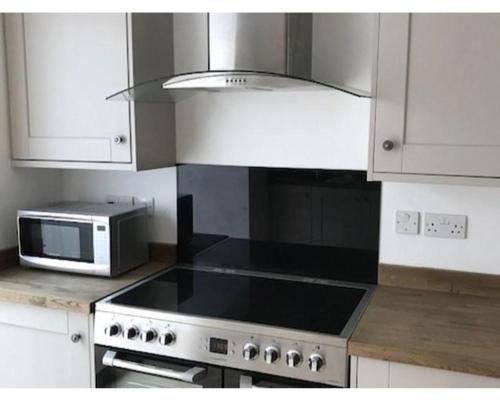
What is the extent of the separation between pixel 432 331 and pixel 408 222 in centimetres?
50

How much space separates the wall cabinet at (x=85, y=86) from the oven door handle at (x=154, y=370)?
0.69m

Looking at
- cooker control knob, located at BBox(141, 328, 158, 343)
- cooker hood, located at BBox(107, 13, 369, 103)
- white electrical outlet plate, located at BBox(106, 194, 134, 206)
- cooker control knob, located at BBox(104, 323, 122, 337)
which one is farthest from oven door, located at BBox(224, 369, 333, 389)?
white electrical outlet plate, located at BBox(106, 194, 134, 206)

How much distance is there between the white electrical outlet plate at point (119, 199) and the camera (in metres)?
2.55

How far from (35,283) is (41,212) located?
0.30 metres

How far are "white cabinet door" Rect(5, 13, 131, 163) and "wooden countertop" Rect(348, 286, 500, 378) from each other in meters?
1.07

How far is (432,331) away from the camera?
171 centimetres

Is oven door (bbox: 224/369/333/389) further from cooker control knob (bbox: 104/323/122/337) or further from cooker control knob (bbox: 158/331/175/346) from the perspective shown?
cooker control knob (bbox: 104/323/122/337)

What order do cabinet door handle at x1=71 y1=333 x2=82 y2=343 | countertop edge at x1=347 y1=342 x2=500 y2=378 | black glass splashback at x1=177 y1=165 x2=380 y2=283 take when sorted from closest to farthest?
1. countertop edge at x1=347 y1=342 x2=500 y2=378
2. cabinet door handle at x1=71 y1=333 x2=82 y2=343
3. black glass splashback at x1=177 y1=165 x2=380 y2=283

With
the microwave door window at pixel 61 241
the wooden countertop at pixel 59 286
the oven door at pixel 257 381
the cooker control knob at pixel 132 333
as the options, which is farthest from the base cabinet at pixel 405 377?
the microwave door window at pixel 61 241

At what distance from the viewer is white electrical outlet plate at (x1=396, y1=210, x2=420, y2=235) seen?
82.4 inches

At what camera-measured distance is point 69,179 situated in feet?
8.79

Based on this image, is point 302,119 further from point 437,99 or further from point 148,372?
point 148,372
